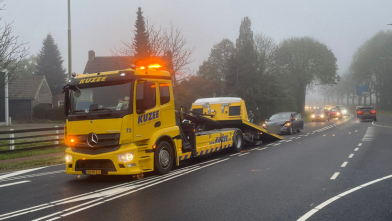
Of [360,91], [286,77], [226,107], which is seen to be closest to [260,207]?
[226,107]

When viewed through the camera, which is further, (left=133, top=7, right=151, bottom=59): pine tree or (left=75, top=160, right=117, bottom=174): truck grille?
(left=133, top=7, right=151, bottom=59): pine tree

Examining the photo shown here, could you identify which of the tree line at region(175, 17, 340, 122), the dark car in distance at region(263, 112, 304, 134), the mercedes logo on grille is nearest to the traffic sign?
the tree line at region(175, 17, 340, 122)

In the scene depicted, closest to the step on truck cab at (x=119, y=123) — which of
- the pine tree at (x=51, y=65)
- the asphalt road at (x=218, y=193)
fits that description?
the asphalt road at (x=218, y=193)

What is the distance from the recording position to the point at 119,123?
27.6 feet

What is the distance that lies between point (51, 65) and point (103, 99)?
6657 centimetres

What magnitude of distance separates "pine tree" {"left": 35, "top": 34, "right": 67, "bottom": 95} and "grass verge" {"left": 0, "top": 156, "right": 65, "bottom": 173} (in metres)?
56.4

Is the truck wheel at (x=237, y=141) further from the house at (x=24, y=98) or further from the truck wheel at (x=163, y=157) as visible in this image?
the house at (x=24, y=98)

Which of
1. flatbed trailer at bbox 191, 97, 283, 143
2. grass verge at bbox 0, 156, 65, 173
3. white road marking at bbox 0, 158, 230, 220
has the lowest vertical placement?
grass verge at bbox 0, 156, 65, 173

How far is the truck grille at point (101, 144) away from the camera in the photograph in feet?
27.6

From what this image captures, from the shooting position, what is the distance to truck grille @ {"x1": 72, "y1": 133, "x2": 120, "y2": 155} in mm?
8406

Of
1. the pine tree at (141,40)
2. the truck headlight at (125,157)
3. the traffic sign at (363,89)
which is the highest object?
the pine tree at (141,40)

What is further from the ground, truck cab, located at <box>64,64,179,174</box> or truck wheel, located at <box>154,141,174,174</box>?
truck cab, located at <box>64,64,179,174</box>

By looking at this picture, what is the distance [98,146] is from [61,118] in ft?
124

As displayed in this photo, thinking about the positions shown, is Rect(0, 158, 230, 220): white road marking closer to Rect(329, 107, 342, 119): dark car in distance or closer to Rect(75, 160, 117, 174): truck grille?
Rect(75, 160, 117, 174): truck grille
